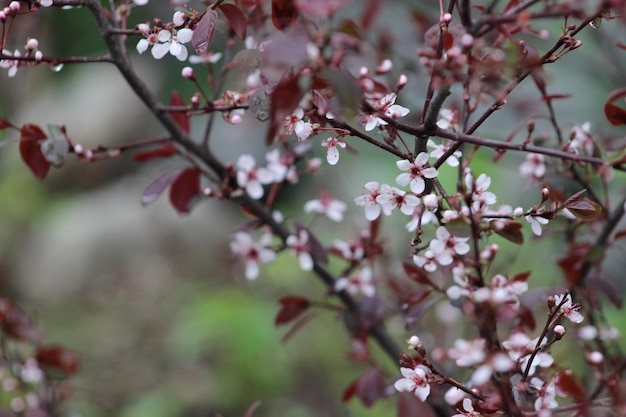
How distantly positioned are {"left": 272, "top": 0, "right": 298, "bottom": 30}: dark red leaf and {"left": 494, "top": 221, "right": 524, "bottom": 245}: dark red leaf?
0.32 m

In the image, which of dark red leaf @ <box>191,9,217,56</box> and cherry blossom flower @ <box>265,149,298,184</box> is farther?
cherry blossom flower @ <box>265,149,298,184</box>

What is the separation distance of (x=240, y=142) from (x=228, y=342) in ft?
5.72

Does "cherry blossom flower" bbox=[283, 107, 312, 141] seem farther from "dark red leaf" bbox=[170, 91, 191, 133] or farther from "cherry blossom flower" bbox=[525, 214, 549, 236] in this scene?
"dark red leaf" bbox=[170, 91, 191, 133]

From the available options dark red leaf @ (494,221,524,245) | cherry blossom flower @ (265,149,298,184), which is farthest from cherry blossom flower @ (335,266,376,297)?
dark red leaf @ (494,221,524,245)

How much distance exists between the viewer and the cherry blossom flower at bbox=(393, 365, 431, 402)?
2.19ft

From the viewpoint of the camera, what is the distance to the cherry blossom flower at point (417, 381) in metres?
0.67

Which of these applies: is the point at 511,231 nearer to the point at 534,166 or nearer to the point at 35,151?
the point at 534,166

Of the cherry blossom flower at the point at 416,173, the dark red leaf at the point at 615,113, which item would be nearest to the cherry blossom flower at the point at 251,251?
the cherry blossom flower at the point at 416,173

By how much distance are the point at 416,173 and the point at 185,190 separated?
470 millimetres

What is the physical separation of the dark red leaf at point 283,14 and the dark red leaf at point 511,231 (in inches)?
12.4

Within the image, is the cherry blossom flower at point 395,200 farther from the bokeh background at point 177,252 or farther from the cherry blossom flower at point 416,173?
the bokeh background at point 177,252

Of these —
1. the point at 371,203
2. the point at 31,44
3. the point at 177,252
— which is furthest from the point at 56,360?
the point at 177,252

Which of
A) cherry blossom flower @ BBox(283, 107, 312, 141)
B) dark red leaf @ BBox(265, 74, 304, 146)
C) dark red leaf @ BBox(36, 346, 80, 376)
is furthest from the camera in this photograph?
dark red leaf @ BBox(36, 346, 80, 376)

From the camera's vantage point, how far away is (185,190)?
102cm
